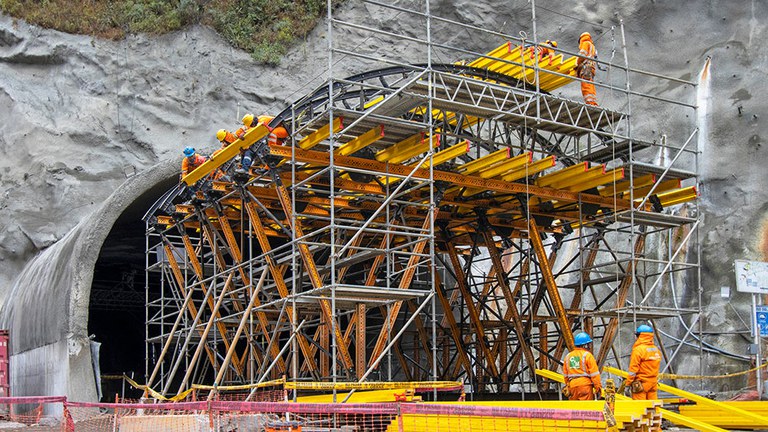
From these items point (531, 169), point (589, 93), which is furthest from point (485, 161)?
point (589, 93)

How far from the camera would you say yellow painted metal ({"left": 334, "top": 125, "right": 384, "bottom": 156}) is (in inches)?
682

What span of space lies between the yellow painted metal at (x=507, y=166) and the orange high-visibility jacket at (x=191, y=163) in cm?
629

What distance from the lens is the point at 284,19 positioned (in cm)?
3559

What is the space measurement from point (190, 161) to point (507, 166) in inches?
286

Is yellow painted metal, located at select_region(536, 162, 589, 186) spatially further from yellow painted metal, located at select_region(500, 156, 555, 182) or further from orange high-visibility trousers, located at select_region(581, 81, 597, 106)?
orange high-visibility trousers, located at select_region(581, 81, 597, 106)

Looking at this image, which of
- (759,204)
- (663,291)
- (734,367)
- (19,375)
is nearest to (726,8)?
(759,204)

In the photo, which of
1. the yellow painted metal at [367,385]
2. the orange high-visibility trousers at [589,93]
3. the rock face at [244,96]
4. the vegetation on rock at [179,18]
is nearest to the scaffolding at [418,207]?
the orange high-visibility trousers at [589,93]

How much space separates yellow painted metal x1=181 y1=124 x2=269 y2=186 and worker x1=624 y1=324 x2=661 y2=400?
846cm

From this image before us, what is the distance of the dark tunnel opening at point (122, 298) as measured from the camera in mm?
28234

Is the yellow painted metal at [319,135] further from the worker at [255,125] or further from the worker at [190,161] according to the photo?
the worker at [190,161]

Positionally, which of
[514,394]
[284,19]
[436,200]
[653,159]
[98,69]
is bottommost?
[514,394]

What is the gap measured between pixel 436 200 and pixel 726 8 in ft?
50.4

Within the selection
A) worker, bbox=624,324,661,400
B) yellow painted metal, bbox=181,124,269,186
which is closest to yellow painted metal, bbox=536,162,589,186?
yellow painted metal, bbox=181,124,269,186

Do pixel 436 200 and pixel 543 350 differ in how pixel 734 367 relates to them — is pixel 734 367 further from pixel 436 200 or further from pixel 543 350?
pixel 436 200
